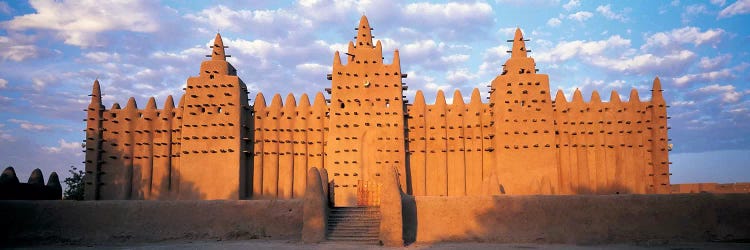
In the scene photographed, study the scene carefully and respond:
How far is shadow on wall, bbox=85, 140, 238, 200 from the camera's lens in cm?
2900

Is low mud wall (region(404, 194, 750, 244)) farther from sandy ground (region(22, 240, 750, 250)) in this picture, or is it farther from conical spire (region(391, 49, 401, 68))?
conical spire (region(391, 49, 401, 68))

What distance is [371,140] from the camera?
28.1 m

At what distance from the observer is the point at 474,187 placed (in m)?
27.6

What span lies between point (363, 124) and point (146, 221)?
A: 38.9ft

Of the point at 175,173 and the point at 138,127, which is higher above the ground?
the point at 138,127

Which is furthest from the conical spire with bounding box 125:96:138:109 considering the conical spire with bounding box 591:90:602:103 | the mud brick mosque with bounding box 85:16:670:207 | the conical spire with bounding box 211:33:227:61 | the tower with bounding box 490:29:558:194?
the conical spire with bounding box 591:90:602:103

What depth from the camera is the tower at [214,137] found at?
Result: 1096 inches

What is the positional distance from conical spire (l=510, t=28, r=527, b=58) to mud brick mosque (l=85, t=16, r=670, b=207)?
6cm

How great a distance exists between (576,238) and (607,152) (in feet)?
36.2

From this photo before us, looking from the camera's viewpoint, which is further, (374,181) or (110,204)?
(374,181)

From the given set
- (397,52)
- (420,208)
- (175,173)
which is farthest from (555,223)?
(175,173)

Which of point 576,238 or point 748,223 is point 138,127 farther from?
point 748,223

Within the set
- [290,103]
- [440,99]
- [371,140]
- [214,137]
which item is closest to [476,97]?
[440,99]

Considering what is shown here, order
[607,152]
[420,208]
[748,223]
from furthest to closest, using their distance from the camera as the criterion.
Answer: [607,152] < [420,208] < [748,223]
